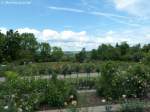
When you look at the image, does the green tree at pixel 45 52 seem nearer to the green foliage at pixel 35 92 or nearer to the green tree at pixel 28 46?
the green tree at pixel 28 46

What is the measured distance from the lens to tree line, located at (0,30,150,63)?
31.6 metres

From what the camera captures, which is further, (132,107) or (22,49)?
(22,49)

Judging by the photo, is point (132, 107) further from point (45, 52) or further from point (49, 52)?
point (49, 52)

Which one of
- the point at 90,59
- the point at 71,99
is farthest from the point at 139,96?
the point at 90,59

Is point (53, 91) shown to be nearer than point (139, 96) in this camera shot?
Yes

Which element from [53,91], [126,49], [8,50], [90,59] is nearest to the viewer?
[53,91]

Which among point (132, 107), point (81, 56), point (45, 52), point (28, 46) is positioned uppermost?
point (28, 46)

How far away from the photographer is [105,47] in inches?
1280

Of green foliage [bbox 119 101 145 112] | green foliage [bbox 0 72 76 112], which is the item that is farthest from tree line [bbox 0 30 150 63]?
green foliage [bbox 119 101 145 112]

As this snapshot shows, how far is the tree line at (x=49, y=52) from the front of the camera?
31.6m

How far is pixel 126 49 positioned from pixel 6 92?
28515 millimetres

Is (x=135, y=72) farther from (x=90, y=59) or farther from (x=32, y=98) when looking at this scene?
(x=90, y=59)

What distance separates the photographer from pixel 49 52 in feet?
125

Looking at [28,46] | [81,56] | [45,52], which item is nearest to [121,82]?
[81,56]
